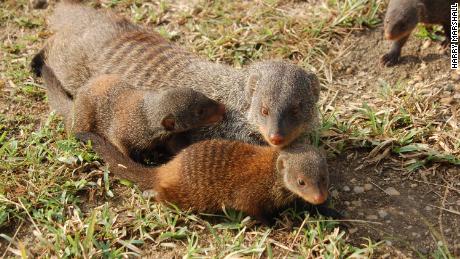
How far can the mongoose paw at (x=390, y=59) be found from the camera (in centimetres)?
464

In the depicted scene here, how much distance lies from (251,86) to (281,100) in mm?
346

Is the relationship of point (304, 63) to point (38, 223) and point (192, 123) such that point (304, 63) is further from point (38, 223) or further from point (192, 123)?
point (38, 223)

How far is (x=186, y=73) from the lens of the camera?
4117mm

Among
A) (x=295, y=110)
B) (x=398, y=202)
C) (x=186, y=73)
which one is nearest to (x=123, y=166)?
(x=186, y=73)

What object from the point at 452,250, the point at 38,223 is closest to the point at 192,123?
the point at 38,223

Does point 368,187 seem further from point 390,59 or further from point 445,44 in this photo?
point 445,44

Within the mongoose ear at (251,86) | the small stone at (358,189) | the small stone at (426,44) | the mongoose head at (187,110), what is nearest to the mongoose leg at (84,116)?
the mongoose head at (187,110)

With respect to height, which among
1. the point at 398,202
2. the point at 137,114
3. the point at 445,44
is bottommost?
the point at 398,202

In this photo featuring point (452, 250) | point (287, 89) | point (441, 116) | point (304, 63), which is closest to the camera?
point (452, 250)

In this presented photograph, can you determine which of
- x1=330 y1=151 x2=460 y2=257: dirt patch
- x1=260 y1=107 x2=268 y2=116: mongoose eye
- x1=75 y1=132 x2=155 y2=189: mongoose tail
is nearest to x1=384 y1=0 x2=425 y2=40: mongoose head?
x1=330 y1=151 x2=460 y2=257: dirt patch

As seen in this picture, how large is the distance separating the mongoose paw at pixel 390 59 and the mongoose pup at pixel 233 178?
5.85 feet

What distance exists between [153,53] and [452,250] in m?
2.59

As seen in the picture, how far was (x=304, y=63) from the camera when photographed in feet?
15.4

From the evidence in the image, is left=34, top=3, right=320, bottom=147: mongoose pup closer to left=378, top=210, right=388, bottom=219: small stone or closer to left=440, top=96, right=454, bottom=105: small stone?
left=378, top=210, right=388, bottom=219: small stone
